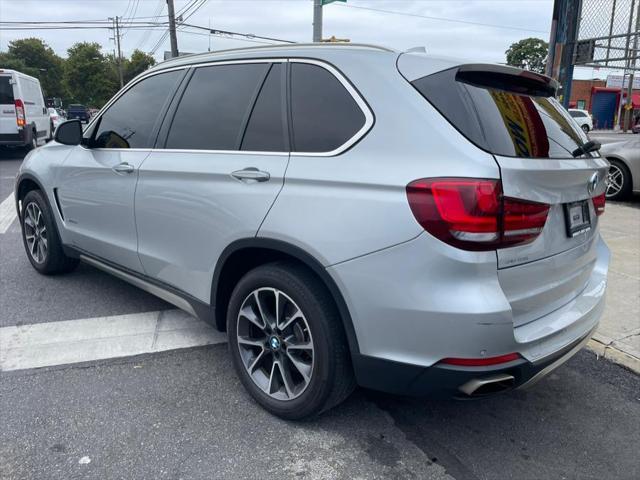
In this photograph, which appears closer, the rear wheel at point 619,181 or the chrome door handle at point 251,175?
the chrome door handle at point 251,175

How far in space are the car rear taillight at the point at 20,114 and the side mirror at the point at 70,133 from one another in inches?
484

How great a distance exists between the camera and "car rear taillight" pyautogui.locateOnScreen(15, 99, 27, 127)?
1460cm

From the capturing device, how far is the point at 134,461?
250cm

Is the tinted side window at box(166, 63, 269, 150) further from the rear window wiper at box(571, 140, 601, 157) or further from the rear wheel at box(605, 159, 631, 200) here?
the rear wheel at box(605, 159, 631, 200)

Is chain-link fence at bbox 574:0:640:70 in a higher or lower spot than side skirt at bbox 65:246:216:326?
higher

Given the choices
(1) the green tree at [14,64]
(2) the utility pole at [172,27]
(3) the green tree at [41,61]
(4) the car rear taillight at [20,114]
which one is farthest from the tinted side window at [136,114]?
(3) the green tree at [41,61]

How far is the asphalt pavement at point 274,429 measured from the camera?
249 cm

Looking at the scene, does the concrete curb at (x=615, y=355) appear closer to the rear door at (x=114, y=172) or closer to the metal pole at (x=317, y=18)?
the rear door at (x=114, y=172)

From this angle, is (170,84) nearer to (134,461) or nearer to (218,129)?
(218,129)

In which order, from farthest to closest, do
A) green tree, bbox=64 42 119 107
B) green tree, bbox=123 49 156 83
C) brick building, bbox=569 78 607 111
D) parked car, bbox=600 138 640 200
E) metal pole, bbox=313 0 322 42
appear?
green tree, bbox=123 49 156 83 < green tree, bbox=64 42 119 107 < brick building, bbox=569 78 607 111 < metal pole, bbox=313 0 322 42 < parked car, bbox=600 138 640 200

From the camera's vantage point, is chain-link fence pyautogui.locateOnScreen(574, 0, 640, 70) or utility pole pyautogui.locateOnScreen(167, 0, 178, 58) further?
utility pole pyautogui.locateOnScreen(167, 0, 178, 58)

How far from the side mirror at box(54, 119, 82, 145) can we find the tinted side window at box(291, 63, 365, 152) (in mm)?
2206

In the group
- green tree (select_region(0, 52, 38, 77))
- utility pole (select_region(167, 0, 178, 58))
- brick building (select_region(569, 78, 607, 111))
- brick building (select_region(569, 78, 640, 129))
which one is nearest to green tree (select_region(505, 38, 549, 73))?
brick building (select_region(569, 78, 607, 111))

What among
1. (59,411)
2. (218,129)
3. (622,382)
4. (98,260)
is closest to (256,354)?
(59,411)
